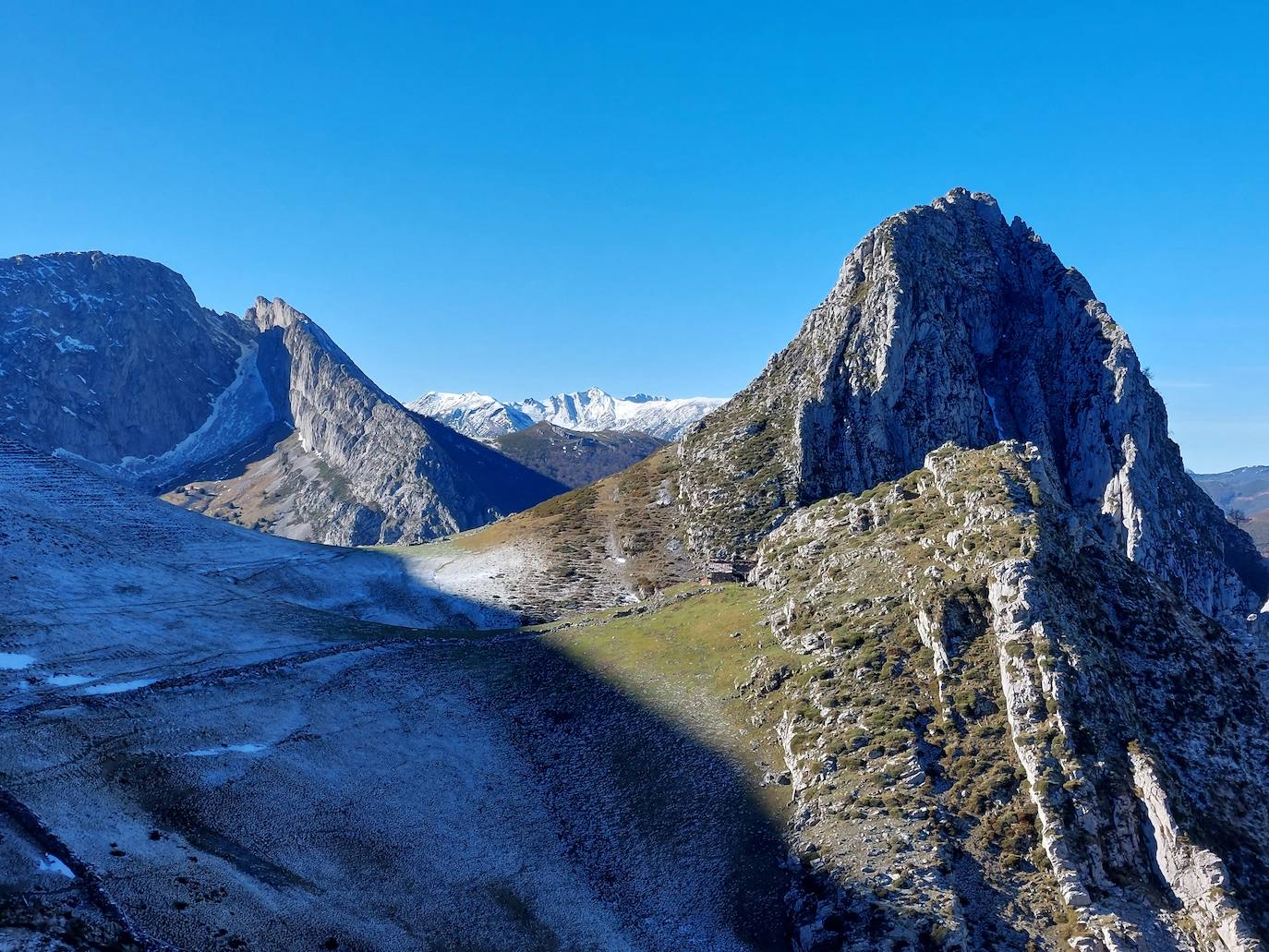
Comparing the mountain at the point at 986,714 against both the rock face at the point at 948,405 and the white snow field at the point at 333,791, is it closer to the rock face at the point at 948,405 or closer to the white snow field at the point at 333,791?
the white snow field at the point at 333,791

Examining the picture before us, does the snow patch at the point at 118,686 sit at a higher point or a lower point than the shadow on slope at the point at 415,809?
higher

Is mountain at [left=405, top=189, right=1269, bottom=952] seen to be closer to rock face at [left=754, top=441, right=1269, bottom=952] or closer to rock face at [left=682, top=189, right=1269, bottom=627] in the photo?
rock face at [left=754, top=441, right=1269, bottom=952]

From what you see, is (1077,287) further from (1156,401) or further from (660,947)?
(660,947)

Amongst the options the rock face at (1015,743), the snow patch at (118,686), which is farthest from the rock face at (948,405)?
the snow patch at (118,686)

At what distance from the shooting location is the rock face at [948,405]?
404 feet

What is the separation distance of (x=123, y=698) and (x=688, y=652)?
127 feet

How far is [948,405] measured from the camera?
129750 millimetres

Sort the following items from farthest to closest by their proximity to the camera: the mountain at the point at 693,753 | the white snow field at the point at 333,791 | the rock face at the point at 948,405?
the rock face at the point at 948,405, the mountain at the point at 693,753, the white snow field at the point at 333,791

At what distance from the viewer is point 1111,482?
12731cm

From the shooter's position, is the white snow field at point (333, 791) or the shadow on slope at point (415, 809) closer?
the white snow field at point (333, 791)

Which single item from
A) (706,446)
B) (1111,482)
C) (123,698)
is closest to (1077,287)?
(1111,482)

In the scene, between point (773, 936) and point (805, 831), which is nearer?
point (773, 936)

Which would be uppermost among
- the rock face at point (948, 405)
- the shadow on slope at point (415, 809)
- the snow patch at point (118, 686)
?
the rock face at point (948, 405)

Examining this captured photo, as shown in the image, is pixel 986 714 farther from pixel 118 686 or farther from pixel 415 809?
pixel 118 686
